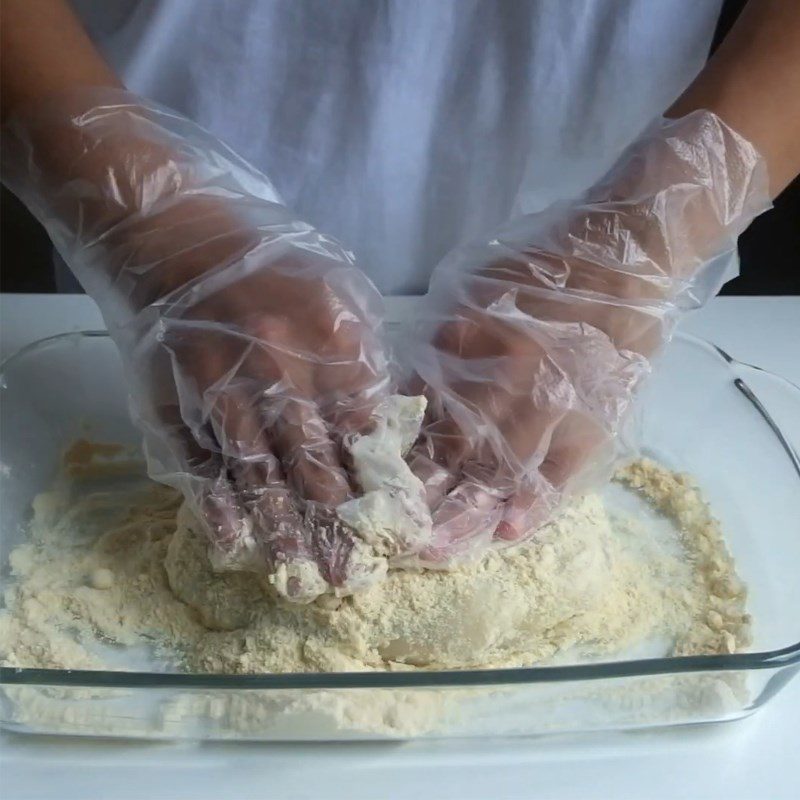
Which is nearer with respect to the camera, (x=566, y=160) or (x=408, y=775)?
(x=408, y=775)

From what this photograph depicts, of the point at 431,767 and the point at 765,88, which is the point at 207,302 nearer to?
the point at 431,767

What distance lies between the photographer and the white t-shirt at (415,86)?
2.66 feet

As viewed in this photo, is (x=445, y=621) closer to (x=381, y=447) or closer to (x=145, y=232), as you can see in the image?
(x=381, y=447)

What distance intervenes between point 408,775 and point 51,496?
14.7 inches

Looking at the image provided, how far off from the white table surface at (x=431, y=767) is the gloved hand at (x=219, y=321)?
11 centimetres

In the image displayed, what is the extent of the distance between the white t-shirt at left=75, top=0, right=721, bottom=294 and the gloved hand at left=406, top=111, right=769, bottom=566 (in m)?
0.15

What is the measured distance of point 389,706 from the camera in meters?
0.59

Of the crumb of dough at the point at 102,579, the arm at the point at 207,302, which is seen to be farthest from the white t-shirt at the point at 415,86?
the crumb of dough at the point at 102,579

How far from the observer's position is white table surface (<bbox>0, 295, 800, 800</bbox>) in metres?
0.59

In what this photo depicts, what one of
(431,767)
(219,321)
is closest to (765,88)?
(219,321)

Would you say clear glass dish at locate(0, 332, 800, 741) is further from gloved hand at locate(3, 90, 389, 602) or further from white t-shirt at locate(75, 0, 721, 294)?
white t-shirt at locate(75, 0, 721, 294)

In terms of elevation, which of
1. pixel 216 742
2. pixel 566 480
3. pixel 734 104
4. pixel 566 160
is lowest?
pixel 216 742

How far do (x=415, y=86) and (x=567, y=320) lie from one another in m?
0.29

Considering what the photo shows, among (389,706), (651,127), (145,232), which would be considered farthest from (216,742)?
(651,127)
